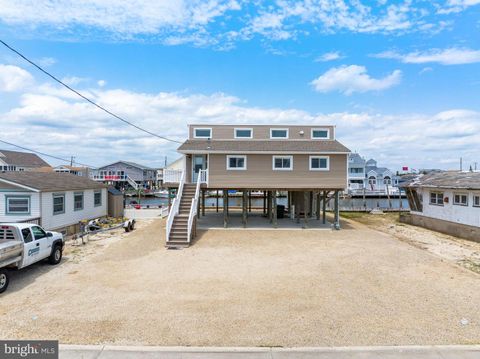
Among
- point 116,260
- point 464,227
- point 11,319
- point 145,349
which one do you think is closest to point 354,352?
point 145,349

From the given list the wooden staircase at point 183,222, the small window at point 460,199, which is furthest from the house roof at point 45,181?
the small window at point 460,199

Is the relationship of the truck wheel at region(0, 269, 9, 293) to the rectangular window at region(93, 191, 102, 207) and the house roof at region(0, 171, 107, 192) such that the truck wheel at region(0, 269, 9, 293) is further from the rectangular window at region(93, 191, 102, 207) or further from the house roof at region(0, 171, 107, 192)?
the rectangular window at region(93, 191, 102, 207)

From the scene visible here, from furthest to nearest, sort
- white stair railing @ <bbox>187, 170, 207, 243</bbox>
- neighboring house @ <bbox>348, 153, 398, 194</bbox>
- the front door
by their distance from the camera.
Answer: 1. neighboring house @ <bbox>348, 153, 398, 194</bbox>
2. the front door
3. white stair railing @ <bbox>187, 170, 207, 243</bbox>

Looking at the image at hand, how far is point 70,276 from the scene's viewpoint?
11438mm

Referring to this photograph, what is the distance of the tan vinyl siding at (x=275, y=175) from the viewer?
71.8ft

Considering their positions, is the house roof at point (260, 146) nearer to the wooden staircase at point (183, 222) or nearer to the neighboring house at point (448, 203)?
the wooden staircase at point (183, 222)

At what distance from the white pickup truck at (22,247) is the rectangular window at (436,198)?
26147mm

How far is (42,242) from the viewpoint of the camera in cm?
1201

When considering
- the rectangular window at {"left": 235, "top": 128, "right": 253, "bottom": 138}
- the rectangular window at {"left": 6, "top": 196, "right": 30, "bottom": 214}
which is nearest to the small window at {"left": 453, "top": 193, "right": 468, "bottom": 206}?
the rectangular window at {"left": 235, "top": 128, "right": 253, "bottom": 138}

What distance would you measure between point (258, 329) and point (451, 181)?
910 inches

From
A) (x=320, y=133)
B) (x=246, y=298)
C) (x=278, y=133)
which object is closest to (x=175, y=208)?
(x=278, y=133)

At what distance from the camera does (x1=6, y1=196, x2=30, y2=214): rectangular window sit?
18.4 metres

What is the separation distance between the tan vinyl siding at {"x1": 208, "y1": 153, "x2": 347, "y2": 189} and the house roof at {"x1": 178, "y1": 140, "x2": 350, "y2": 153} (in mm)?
512

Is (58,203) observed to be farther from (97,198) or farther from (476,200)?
(476,200)
